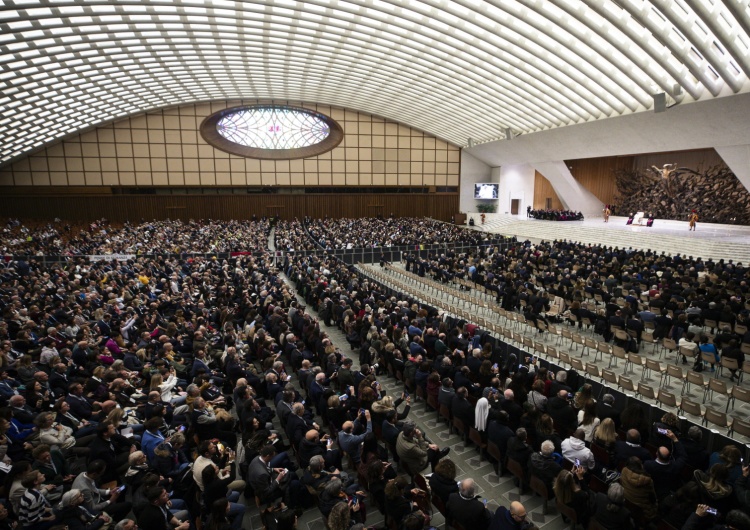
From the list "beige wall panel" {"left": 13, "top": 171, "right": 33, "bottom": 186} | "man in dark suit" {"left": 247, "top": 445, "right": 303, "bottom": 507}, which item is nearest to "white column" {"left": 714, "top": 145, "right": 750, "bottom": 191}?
"man in dark suit" {"left": 247, "top": 445, "right": 303, "bottom": 507}

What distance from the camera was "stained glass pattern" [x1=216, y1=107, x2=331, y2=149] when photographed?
39.3 m

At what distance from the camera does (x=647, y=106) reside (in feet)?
67.4

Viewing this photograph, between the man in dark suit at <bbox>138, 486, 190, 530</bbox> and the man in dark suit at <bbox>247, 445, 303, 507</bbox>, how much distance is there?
0.79m

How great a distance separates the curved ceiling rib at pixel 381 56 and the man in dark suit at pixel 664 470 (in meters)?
14.4

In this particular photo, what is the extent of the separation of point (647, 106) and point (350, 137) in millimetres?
26711

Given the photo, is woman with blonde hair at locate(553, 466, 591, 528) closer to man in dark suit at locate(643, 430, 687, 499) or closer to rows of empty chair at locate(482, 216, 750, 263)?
man in dark suit at locate(643, 430, 687, 499)

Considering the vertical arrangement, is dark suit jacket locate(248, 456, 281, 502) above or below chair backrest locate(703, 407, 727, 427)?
above

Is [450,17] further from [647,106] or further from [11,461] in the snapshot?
[11,461]

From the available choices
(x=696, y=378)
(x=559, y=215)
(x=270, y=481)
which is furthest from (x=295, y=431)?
(x=559, y=215)

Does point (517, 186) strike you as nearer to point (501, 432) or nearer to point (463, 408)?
point (463, 408)

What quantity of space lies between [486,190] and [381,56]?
895 inches

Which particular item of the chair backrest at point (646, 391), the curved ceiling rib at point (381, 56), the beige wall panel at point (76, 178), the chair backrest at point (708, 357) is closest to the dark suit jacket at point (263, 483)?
the chair backrest at point (646, 391)


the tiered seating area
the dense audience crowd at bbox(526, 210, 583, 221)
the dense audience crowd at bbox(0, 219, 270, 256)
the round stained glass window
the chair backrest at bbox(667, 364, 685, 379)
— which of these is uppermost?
the round stained glass window

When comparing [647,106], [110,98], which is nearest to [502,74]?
[647,106]
